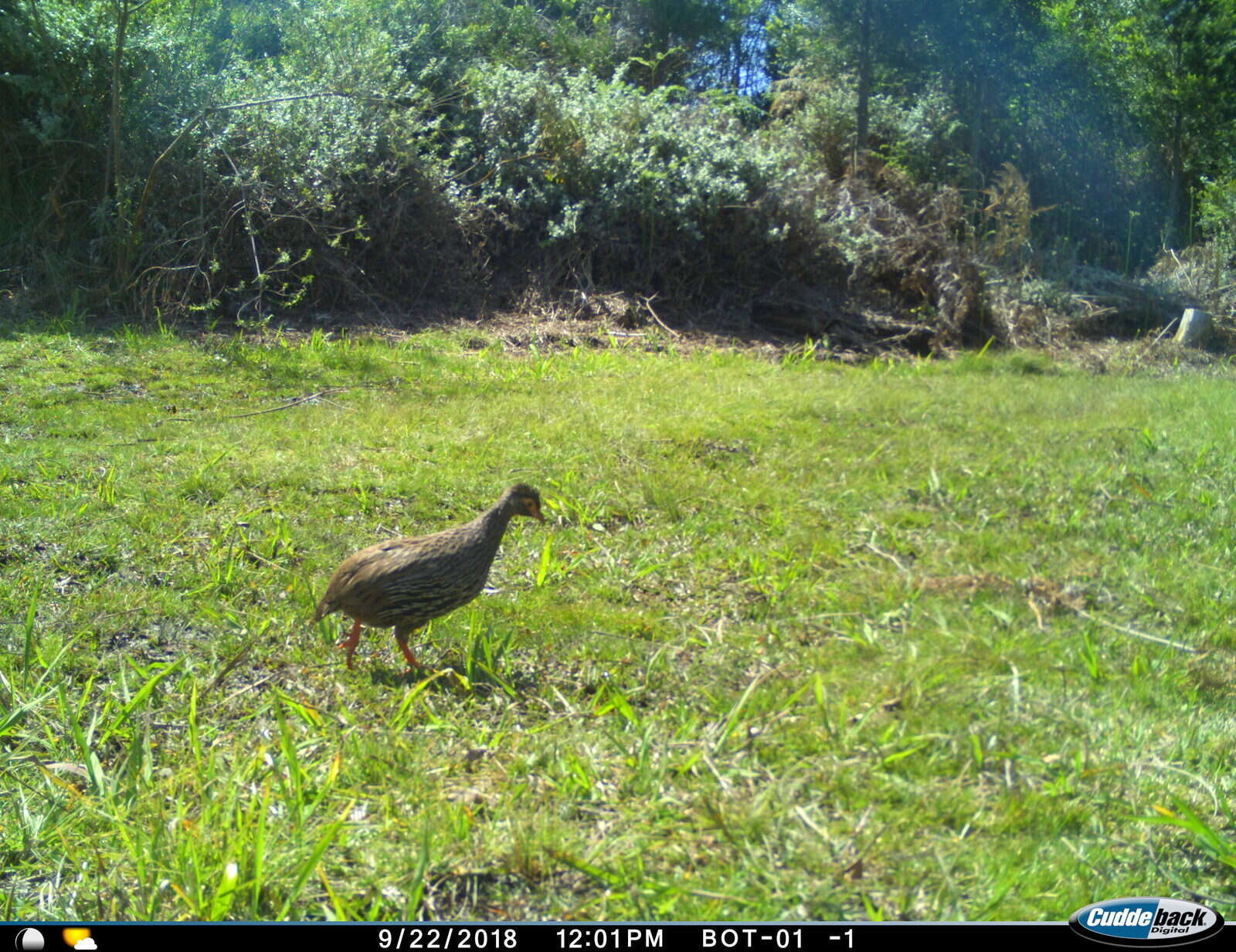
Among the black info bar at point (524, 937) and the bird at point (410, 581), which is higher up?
the bird at point (410, 581)

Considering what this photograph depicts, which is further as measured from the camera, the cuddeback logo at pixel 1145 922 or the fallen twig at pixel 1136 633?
the fallen twig at pixel 1136 633

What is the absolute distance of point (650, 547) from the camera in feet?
17.7

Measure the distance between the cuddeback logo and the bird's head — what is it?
8.44ft

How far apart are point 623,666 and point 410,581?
35.7 inches

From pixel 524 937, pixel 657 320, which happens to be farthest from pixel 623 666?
pixel 657 320

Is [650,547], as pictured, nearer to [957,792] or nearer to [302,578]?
[302,578]

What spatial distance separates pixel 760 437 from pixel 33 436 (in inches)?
180

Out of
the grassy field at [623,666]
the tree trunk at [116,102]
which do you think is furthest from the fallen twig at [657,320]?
the tree trunk at [116,102]

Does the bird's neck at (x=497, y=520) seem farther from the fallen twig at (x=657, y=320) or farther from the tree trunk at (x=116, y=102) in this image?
the tree trunk at (x=116, y=102)

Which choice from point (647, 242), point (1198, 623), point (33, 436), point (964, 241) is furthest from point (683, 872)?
point (964, 241)

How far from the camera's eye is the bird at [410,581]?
3.98 m

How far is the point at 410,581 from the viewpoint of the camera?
3.97 meters

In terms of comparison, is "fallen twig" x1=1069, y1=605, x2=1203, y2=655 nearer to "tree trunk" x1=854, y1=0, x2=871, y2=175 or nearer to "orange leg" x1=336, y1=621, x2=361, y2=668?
"orange leg" x1=336, y1=621, x2=361, y2=668

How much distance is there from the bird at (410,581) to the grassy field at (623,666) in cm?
23
